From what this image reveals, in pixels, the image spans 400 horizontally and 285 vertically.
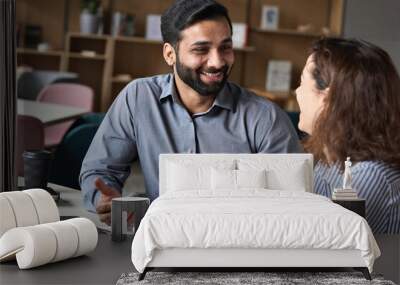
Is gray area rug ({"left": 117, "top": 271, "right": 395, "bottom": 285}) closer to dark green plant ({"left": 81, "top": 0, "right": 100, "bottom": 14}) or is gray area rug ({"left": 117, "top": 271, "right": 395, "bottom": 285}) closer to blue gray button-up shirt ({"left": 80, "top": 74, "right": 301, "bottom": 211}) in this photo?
blue gray button-up shirt ({"left": 80, "top": 74, "right": 301, "bottom": 211})

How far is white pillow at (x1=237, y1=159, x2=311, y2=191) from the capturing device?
7.31ft

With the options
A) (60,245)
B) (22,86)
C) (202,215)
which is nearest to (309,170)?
(202,215)

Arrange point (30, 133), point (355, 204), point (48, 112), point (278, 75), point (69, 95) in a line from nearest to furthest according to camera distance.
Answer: point (355, 204) → point (30, 133) → point (48, 112) → point (69, 95) → point (278, 75)

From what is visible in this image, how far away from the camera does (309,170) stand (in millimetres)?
2283

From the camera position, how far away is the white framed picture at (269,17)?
7.67m

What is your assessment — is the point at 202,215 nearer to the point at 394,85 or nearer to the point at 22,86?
the point at 394,85

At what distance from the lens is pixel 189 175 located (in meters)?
2.21

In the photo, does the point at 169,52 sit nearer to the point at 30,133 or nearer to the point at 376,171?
the point at 376,171

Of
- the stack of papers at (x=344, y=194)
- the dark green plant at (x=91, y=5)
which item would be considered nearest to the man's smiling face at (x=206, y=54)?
the stack of papers at (x=344, y=194)

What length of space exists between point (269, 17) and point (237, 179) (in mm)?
5597

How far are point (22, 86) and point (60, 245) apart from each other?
210 inches

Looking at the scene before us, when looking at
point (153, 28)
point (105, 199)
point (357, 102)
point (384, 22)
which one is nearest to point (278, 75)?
point (153, 28)

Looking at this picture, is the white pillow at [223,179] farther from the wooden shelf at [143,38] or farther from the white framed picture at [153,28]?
the white framed picture at [153,28]

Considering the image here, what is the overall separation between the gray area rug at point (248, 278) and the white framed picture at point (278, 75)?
5.63 meters
